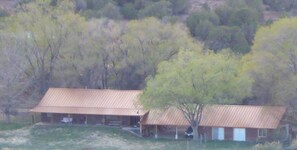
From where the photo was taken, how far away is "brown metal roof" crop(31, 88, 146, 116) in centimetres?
7181

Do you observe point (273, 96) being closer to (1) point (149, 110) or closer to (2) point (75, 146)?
(1) point (149, 110)

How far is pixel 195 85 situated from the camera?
6656cm

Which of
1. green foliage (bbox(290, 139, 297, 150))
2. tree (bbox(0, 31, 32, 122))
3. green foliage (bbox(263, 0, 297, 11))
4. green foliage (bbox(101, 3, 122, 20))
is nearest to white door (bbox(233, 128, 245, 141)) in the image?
green foliage (bbox(290, 139, 297, 150))

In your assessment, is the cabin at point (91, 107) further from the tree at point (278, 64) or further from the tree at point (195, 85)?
the tree at point (278, 64)

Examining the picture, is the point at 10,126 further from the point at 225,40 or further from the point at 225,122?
the point at 225,40

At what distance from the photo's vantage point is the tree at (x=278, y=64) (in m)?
68.4

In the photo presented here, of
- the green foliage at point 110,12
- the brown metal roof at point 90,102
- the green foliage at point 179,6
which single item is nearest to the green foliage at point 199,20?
the green foliage at point 110,12

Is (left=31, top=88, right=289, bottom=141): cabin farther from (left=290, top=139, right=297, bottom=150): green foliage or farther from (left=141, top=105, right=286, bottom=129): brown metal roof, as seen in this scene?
(left=290, top=139, right=297, bottom=150): green foliage

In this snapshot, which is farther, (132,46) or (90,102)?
(132,46)

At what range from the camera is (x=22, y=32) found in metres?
77.2

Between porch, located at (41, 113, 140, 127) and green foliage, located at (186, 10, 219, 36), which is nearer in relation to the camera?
porch, located at (41, 113, 140, 127)

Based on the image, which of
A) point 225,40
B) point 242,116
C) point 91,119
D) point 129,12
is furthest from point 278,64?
point 129,12

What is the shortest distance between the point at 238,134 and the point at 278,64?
6314mm

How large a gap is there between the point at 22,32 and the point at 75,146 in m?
16.1
